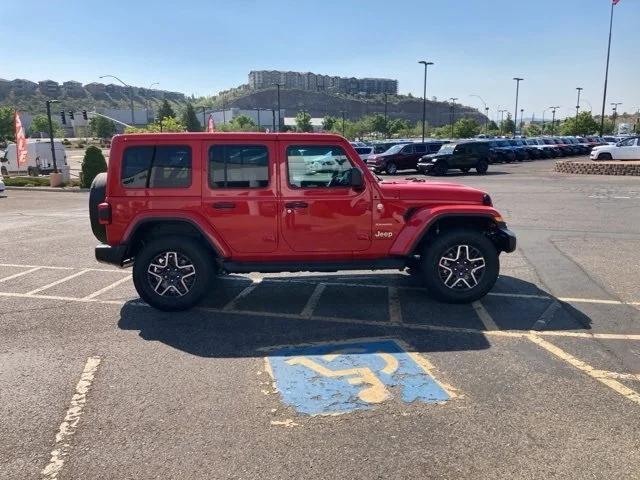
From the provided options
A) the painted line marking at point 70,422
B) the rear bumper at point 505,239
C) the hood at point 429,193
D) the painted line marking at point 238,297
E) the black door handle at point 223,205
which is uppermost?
the hood at point 429,193

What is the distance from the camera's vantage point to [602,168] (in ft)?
83.7

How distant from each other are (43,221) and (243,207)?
10.0 metres

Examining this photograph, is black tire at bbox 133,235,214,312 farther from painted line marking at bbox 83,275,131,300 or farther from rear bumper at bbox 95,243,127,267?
painted line marking at bbox 83,275,131,300

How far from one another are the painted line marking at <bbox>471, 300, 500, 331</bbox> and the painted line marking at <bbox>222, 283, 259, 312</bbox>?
2.85 meters

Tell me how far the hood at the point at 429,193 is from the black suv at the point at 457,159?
2170 cm

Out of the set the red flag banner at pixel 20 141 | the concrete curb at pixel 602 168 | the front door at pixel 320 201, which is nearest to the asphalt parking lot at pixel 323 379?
the front door at pixel 320 201

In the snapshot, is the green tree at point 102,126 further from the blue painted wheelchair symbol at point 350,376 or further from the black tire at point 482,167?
the blue painted wheelchair symbol at point 350,376

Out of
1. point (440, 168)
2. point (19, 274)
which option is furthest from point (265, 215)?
point (440, 168)

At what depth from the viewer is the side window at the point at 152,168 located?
5543mm

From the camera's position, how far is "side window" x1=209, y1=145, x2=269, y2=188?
18.2 ft

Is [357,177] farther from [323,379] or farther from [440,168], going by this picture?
[440,168]

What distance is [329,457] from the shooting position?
10.1ft

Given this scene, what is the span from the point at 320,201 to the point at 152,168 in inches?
75.2

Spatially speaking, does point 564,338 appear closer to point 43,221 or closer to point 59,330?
point 59,330
